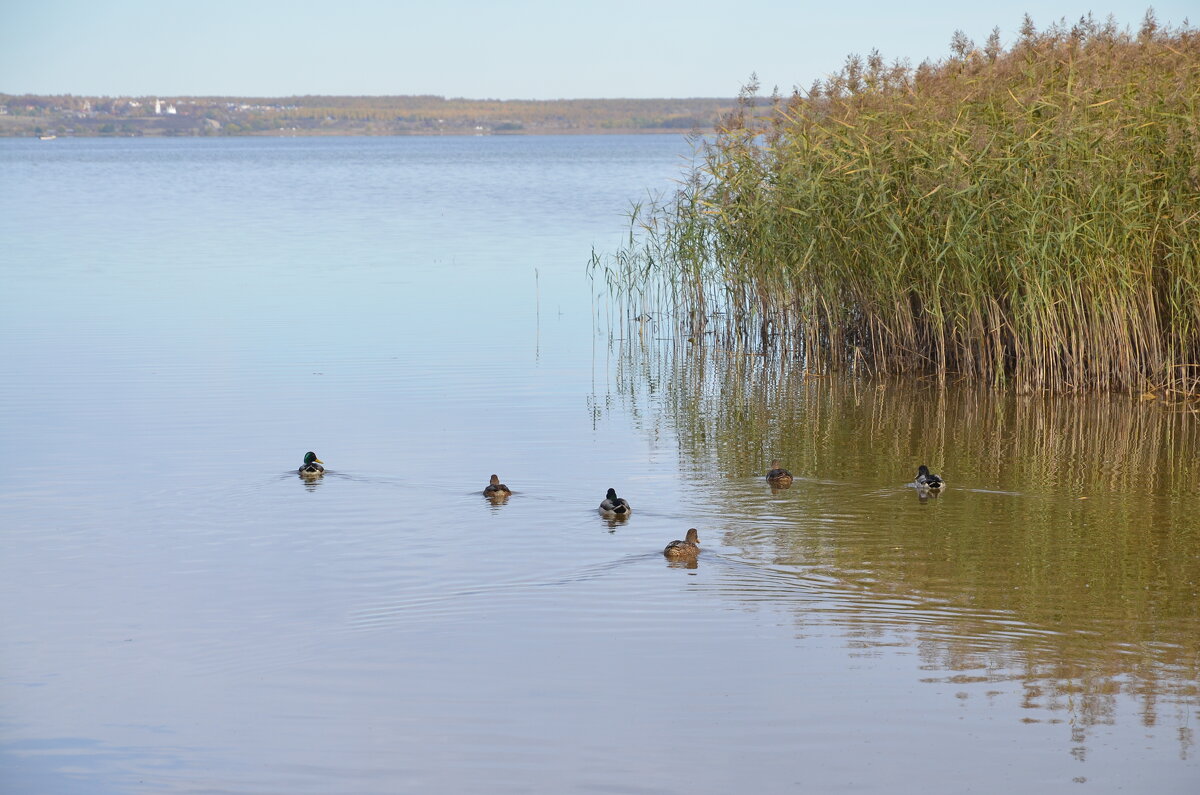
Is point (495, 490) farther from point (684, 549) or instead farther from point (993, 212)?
point (993, 212)

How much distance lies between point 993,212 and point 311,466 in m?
7.46

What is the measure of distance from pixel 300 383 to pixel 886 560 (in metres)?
9.35

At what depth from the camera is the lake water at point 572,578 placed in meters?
6.55

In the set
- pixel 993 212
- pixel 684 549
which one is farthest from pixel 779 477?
pixel 993 212

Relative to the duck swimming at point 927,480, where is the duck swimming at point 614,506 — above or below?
below

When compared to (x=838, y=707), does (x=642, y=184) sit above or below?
above

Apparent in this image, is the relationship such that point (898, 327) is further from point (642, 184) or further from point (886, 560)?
point (642, 184)

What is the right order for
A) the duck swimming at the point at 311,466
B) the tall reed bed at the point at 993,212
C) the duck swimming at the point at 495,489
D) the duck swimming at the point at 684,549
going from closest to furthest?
the duck swimming at the point at 684,549, the duck swimming at the point at 495,489, the duck swimming at the point at 311,466, the tall reed bed at the point at 993,212

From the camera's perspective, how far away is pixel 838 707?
698 cm

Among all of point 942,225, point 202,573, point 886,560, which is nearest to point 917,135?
point 942,225

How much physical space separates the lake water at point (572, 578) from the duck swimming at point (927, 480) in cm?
15

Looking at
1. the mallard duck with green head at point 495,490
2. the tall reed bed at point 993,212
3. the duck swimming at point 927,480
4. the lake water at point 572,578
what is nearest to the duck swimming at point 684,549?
the lake water at point 572,578

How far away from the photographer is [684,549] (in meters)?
9.34

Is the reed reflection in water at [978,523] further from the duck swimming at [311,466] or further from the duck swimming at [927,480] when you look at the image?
the duck swimming at [311,466]
